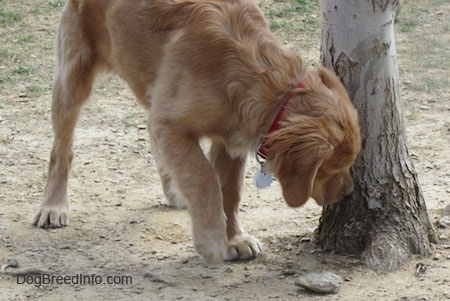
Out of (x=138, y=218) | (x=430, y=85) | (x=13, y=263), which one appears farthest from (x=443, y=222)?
(x=430, y=85)

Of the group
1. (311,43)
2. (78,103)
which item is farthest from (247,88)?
(311,43)

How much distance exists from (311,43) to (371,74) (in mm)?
5156

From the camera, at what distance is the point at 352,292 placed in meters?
5.41

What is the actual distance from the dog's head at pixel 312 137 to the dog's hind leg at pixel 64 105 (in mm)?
1949

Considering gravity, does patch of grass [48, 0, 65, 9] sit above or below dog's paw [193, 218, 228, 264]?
above

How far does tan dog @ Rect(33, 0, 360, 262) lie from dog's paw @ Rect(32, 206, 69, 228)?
971 millimetres

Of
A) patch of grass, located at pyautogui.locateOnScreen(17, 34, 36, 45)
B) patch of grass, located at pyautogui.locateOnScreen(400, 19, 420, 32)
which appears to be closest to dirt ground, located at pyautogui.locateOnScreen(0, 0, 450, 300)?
patch of grass, located at pyautogui.locateOnScreen(17, 34, 36, 45)

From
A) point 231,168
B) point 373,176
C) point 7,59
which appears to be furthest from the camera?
point 7,59

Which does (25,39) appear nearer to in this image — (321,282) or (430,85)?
(430,85)

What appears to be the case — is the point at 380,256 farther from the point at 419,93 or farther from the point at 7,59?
the point at 7,59

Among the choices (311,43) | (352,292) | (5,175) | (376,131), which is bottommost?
(352,292)

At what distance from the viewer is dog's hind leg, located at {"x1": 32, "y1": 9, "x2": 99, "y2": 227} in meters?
6.61

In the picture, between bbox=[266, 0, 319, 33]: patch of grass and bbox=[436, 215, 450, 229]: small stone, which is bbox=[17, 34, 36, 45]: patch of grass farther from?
bbox=[436, 215, 450, 229]: small stone

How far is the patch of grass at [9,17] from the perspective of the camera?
37.4 feet
